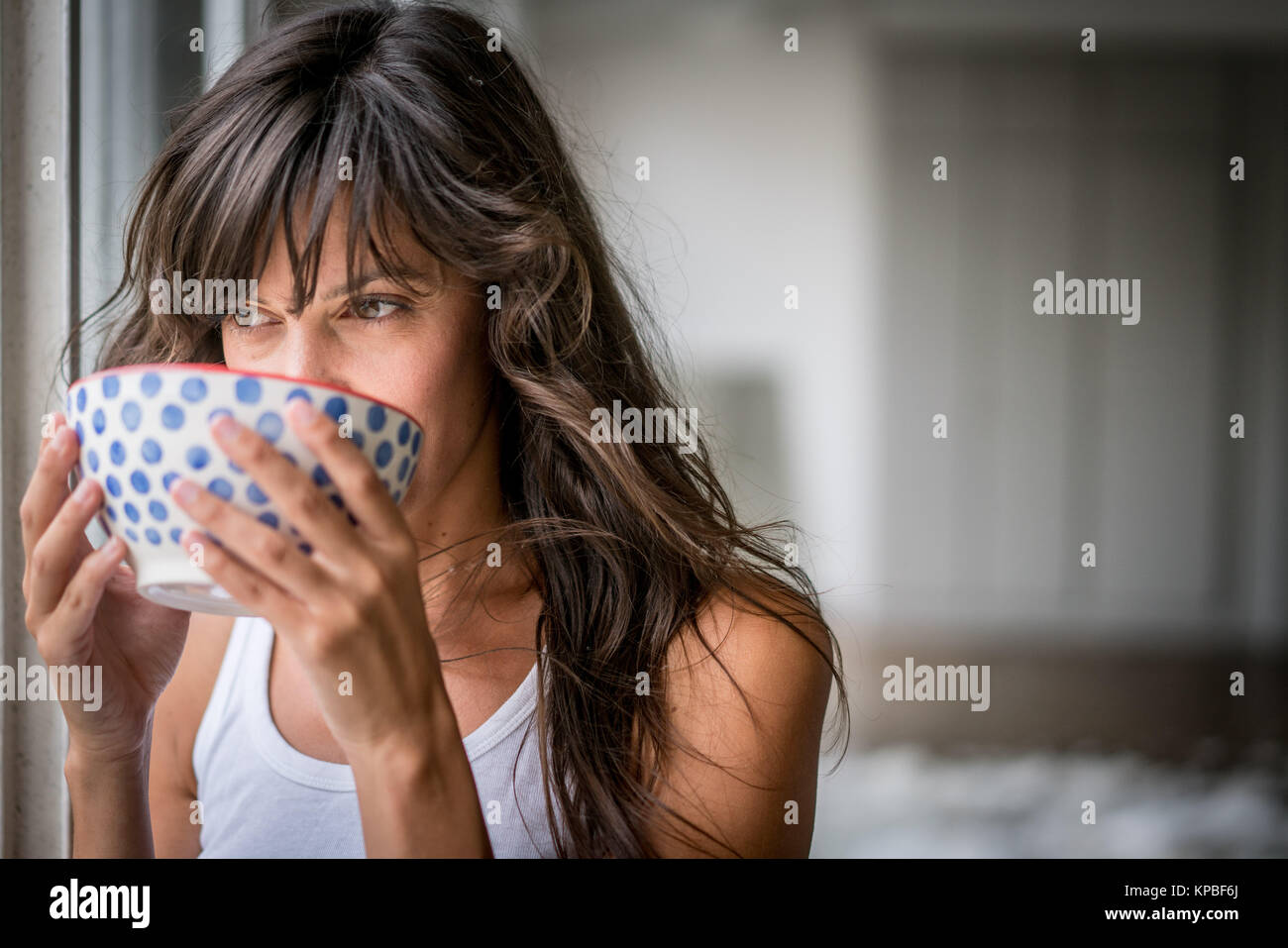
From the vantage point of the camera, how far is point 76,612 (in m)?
0.47

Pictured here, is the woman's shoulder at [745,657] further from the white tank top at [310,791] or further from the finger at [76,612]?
the finger at [76,612]

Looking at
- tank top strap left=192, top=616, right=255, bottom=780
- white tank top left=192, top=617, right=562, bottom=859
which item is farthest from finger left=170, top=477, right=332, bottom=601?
tank top strap left=192, top=616, right=255, bottom=780

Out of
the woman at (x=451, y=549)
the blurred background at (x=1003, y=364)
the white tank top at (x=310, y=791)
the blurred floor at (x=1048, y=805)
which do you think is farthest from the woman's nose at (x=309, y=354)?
the blurred floor at (x=1048, y=805)

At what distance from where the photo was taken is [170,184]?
679 mm

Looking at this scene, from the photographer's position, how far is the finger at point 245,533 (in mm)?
359

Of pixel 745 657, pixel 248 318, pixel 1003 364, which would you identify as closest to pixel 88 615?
pixel 248 318

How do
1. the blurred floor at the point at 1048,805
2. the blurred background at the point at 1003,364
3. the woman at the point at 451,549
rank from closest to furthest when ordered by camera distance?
1. the woman at the point at 451,549
2. the blurred floor at the point at 1048,805
3. the blurred background at the point at 1003,364

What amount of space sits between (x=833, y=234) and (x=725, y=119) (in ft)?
1.40

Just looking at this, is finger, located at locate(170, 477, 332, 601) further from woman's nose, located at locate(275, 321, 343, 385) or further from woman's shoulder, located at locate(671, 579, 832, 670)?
woman's shoulder, located at locate(671, 579, 832, 670)

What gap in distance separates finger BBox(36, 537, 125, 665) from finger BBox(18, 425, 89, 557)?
3 centimetres

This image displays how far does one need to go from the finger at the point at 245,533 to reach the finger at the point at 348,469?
3 cm

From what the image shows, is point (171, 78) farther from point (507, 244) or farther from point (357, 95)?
point (507, 244)

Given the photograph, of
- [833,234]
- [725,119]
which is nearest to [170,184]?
[725,119]

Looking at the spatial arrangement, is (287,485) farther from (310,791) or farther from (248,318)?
(310,791)
